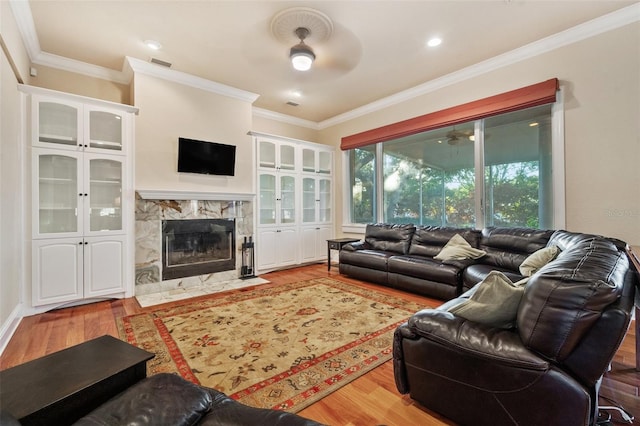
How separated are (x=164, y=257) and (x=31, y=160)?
180cm

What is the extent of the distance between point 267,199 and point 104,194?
2387 millimetres

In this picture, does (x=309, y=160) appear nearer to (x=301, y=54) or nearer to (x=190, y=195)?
(x=190, y=195)

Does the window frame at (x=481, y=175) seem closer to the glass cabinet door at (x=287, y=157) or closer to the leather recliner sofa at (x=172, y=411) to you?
the glass cabinet door at (x=287, y=157)

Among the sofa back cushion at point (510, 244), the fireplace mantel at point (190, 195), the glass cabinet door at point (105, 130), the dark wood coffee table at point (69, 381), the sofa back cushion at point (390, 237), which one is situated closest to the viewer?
the dark wood coffee table at point (69, 381)

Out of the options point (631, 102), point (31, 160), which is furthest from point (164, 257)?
point (631, 102)

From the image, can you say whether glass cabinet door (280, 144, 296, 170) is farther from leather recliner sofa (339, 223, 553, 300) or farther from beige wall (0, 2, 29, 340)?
beige wall (0, 2, 29, 340)

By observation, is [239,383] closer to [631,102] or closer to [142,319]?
[142,319]

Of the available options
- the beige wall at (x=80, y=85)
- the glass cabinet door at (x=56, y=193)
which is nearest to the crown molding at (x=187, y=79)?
the beige wall at (x=80, y=85)

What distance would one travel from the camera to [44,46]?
3.35 m

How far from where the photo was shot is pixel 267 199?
516 centimetres

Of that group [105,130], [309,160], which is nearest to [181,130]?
[105,130]

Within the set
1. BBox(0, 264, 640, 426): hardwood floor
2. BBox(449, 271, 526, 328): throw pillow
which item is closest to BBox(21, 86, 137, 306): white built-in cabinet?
BBox(0, 264, 640, 426): hardwood floor

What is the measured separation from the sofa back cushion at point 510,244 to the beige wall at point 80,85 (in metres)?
5.38

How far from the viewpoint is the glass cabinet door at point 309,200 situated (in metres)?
5.68
